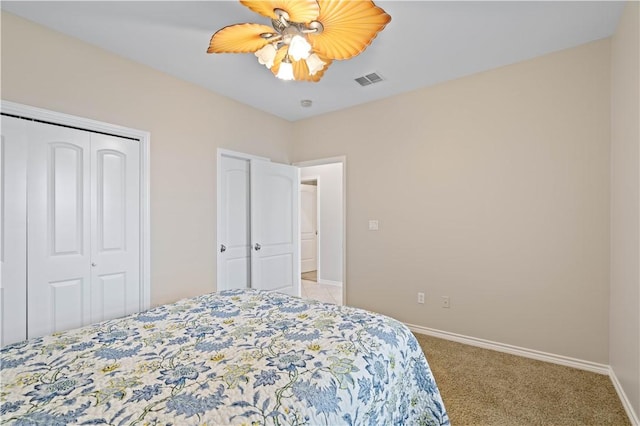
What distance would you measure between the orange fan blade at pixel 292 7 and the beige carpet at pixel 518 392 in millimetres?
2341

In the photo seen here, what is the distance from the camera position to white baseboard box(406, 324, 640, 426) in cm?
201

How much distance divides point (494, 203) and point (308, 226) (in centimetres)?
454

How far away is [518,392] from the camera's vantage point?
2.17 metres

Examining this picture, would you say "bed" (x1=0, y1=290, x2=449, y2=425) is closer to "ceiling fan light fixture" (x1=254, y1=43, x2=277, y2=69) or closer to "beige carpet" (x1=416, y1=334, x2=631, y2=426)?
"beige carpet" (x1=416, y1=334, x2=631, y2=426)

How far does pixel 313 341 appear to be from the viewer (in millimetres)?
1409

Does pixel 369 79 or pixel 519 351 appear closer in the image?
pixel 519 351

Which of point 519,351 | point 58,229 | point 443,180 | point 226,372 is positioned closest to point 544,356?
point 519,351

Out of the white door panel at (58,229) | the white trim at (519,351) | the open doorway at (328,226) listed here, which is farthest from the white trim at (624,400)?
the open doorway at (328,226)

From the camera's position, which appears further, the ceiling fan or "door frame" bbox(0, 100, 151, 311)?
"door frame" bbox(0, 100, 151, 311)

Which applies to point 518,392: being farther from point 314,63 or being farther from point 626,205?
point 314,63

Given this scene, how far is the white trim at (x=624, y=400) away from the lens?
5.98 feet

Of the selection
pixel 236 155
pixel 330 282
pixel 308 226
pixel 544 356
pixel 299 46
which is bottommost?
pixel 330 282

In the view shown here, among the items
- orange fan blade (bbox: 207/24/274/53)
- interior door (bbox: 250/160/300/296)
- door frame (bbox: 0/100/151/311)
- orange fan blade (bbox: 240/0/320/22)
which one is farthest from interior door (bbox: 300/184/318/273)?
orange fan blade (bbox: 240/0/320/22)

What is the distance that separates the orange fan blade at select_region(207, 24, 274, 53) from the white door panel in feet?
4.55
